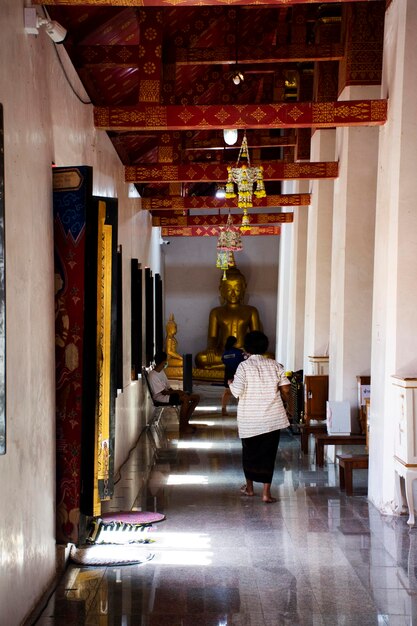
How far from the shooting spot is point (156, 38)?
8.23 meters

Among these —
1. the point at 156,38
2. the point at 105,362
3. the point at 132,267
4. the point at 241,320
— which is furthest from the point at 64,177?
the point at 241,320

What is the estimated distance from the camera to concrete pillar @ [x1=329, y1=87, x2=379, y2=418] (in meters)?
9.78

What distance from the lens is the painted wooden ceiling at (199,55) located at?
25.8ft

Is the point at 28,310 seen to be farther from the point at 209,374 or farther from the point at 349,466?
the point at 209,374

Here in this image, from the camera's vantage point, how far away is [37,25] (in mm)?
4930

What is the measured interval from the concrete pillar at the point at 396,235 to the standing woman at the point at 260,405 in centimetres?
86

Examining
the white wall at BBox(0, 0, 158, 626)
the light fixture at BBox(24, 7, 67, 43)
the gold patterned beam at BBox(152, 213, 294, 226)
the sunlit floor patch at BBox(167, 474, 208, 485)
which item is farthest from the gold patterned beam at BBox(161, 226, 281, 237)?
the light fixture at BBox(24, 7, 67, 43)

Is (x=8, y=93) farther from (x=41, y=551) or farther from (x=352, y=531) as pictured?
(x=352, y=531)

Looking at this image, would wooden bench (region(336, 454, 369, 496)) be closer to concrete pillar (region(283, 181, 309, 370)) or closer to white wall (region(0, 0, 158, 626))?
white wall (region(0, 0, 158, 626))

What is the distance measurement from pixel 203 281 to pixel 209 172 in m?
12.4

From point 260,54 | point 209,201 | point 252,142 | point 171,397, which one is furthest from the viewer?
point 252,142

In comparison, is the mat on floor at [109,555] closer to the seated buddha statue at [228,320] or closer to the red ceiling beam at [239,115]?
the red ceiling beam at [239,115]

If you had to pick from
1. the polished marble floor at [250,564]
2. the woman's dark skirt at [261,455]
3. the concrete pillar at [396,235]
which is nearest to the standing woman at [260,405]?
the woman's dark skirt at [261,455]

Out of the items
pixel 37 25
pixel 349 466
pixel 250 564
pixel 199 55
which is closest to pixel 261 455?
pixel 349 466
